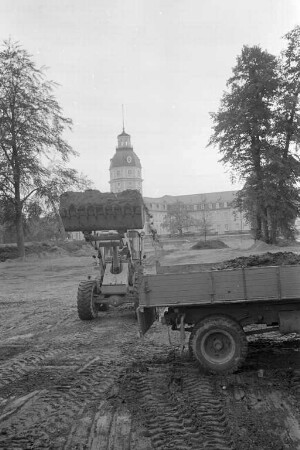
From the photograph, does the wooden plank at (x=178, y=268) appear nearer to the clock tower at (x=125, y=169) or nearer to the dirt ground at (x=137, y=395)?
the dirt ground at (x=137, y=395)

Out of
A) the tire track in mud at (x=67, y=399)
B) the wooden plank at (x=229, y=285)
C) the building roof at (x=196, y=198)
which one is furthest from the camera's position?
the building roof at (x=196, y=198)

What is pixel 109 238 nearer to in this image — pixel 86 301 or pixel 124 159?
pixel 86 301

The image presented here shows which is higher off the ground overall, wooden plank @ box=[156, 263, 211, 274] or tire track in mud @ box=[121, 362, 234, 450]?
→ wooden plank @ box=[156, 263, 211, 274]

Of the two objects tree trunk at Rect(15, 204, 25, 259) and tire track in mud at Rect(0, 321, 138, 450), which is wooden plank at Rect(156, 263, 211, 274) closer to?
tire track in mud at Rect(0, 321, 138, 450)

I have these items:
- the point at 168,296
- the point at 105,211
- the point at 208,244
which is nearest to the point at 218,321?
the point at 168,296

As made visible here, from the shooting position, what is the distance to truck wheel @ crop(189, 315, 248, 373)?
6.30m

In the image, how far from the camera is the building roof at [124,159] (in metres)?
124

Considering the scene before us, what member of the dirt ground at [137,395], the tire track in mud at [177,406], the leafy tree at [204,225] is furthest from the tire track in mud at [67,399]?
the leafy tree at [204,225]

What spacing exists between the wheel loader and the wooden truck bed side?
3736mm

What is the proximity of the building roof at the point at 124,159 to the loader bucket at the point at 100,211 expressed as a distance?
114648mm

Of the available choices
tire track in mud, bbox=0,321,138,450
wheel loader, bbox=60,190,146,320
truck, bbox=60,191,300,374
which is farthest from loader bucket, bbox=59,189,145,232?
truck, bbox=60,191,300,374

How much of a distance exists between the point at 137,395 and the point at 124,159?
120774mm

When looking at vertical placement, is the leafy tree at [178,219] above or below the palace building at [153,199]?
below

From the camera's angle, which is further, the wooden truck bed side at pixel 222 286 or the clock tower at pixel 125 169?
the clock tower at pixel 125 169
